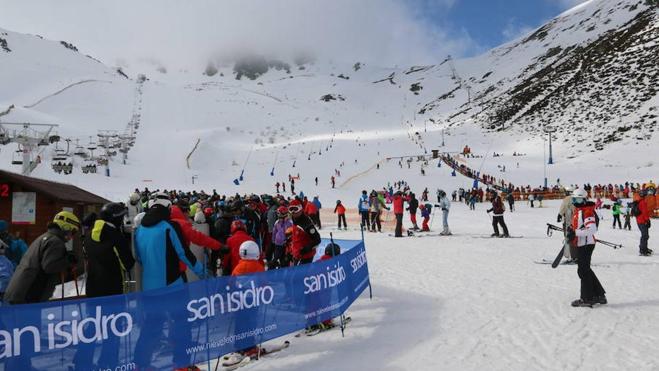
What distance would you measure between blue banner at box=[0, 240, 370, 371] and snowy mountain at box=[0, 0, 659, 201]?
91.1 feet

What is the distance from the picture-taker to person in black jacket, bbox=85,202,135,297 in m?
4.79

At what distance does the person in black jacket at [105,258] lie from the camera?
15.7 ft

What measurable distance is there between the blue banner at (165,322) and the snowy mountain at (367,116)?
27.8m

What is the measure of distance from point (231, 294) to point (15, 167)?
4423 cm

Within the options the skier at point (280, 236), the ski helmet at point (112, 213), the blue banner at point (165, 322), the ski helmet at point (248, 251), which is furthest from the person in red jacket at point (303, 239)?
the ski helmet at point (112, 213)

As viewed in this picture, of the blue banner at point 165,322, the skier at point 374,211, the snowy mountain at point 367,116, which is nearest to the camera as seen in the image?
the blue banner at point 165,322

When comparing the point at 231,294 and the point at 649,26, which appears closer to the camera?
the point at 231,294

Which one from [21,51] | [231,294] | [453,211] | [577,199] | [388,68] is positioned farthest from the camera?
[388,68]

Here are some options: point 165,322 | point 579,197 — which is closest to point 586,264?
point 579,197

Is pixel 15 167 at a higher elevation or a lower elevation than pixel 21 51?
lower

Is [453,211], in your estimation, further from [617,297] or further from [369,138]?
[369,138]

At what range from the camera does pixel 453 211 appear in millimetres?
29969

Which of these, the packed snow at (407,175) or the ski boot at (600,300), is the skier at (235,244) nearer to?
the packed snow at (407,175)

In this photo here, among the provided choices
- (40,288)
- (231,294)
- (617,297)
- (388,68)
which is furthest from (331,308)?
(388,68)
